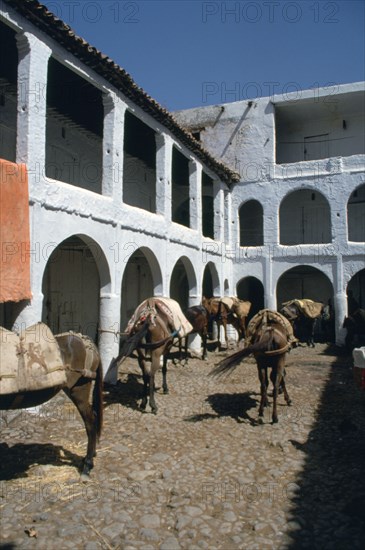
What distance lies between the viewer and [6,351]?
18.0ft

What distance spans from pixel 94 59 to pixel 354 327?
14.0 metres

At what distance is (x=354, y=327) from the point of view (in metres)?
17.8

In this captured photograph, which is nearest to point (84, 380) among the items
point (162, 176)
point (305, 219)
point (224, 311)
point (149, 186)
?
point (162, 176)

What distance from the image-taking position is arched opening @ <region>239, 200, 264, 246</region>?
23.4m

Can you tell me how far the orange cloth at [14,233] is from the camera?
7.64m

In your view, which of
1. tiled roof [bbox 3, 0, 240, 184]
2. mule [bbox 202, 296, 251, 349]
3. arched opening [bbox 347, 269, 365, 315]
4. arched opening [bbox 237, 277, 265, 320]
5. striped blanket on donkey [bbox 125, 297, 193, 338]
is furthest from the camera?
arched opening [bbox 237, 277, 265, 320]

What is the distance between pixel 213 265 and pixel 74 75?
34.1 ft

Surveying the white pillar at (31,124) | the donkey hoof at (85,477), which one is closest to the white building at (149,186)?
the white pillar at (31,124)

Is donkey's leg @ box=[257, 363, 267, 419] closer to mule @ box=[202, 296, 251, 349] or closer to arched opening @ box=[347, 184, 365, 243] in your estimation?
mule @ box=[202, 296, 251, 349]

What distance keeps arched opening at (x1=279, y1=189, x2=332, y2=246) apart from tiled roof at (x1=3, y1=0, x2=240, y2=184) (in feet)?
30.1

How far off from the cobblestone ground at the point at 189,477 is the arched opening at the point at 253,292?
44.4 ft

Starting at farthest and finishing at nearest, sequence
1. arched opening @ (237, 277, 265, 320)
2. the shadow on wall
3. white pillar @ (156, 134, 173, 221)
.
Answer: arched opening @ (237, 277, 265, 320) < white pillar @ (156, 134, 173, 221) < the shadow on wall

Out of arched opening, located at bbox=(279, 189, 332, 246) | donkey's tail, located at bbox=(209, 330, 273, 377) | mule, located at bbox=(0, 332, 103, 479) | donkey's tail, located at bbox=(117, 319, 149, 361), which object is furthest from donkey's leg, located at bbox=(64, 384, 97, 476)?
arched opening, located at bbox=(279, 189, 332, 246)

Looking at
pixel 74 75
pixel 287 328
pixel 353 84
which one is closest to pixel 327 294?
pixel 353 84
